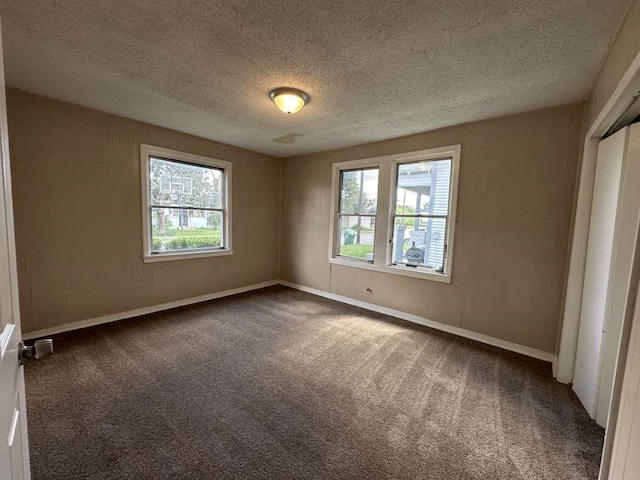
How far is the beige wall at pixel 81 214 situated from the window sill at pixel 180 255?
77mm

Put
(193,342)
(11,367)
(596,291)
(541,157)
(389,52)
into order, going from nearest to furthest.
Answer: (11,367) < (389,52) < (596,291) < (541,157) < (193,342)

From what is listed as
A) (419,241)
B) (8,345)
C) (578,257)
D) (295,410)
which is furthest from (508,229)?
(8,345)

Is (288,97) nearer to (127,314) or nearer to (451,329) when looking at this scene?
(451,329)

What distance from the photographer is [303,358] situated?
2605mm

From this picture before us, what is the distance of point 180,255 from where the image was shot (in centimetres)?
388

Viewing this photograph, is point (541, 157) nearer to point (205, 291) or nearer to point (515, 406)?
point (515, 406)

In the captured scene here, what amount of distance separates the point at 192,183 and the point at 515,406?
14.4 ft

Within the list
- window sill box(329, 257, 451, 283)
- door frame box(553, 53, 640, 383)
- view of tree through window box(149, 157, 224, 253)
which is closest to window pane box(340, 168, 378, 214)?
window sill box(329, 257, 451, 283)

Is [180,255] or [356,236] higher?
[356,236]

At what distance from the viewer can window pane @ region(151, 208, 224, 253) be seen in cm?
371

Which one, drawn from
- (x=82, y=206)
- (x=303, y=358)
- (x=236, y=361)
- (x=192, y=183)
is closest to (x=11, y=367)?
(x=236, y=361)

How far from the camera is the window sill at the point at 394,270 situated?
337 centimetres

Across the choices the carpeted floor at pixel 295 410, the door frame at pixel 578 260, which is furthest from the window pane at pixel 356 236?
the door frame at pixel 578 260

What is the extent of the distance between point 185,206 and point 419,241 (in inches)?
131
